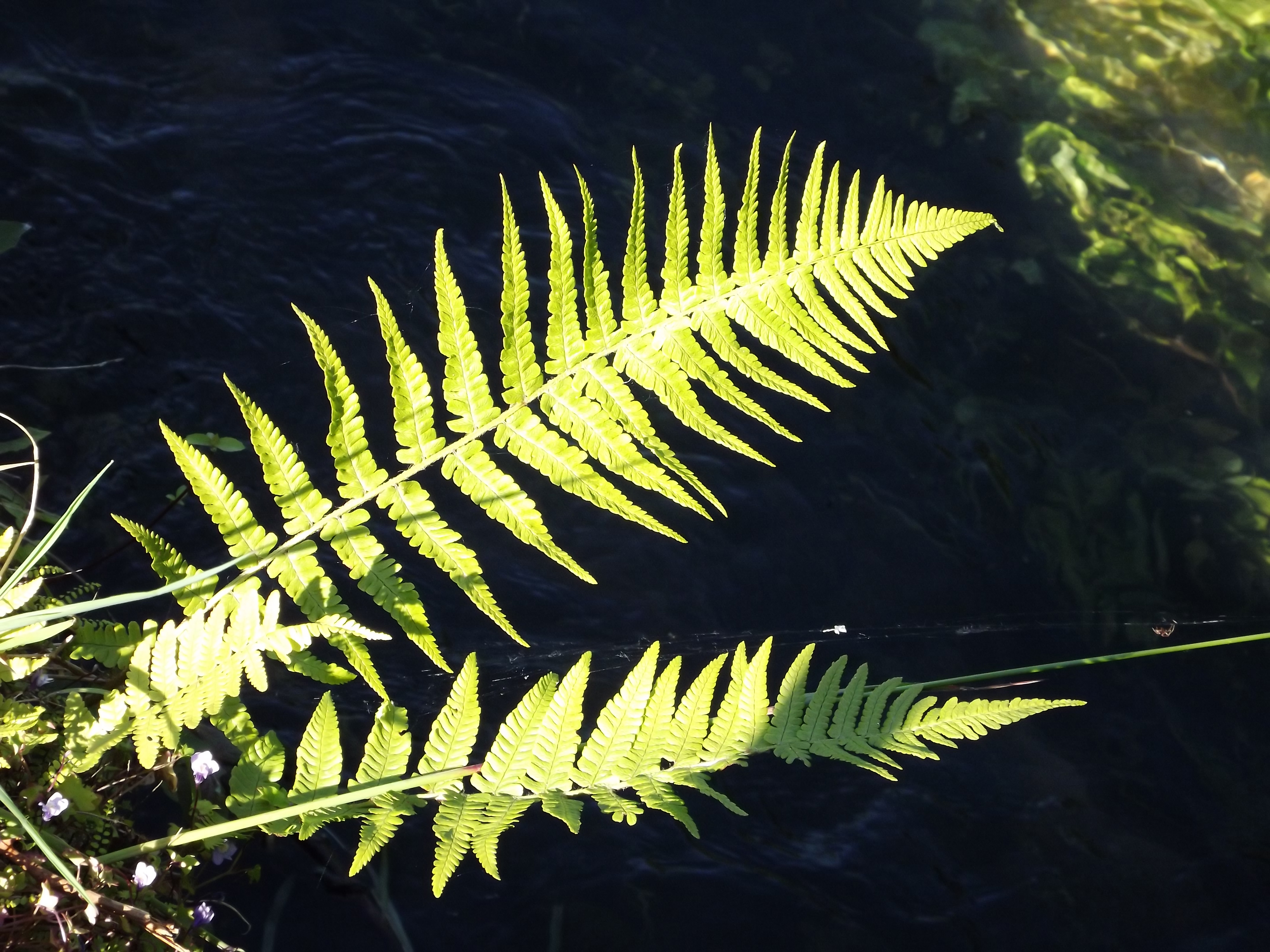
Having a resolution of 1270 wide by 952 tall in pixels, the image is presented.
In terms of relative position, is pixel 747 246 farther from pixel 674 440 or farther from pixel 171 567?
pixel 674 440

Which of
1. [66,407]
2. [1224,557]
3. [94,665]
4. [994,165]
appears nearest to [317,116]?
[66,407]

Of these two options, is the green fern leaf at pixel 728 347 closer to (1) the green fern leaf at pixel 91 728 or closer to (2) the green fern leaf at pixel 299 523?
(2) the green fern leaf at pixel 299 523

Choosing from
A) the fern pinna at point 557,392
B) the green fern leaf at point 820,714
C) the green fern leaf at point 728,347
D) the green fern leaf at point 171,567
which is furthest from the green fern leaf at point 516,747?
the green fern leaf at point 728,347

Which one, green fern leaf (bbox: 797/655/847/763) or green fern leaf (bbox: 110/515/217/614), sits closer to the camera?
green fern leaf (bbox: 110/515/217/614)

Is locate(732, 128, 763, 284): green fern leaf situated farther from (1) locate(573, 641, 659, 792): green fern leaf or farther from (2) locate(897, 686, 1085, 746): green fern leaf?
(2) locate(897, 686, 1085, 746): green fern leaf

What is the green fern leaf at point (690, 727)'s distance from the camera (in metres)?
2.21

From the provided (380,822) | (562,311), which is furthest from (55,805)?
(562,311)

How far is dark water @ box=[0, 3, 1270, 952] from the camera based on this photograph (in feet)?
10.9

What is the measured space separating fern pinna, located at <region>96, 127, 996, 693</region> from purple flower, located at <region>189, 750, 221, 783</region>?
1.26 ft

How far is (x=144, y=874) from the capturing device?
2.06m

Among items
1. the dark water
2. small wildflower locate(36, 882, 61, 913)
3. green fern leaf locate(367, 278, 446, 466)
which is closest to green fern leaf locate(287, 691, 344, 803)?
small wildflower locate(36, 882, 61, 913)

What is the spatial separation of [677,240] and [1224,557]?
3131 mm

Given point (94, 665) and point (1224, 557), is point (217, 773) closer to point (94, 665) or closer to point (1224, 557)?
point (94, 665)

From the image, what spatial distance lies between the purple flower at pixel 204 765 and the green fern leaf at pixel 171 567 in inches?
12.4
